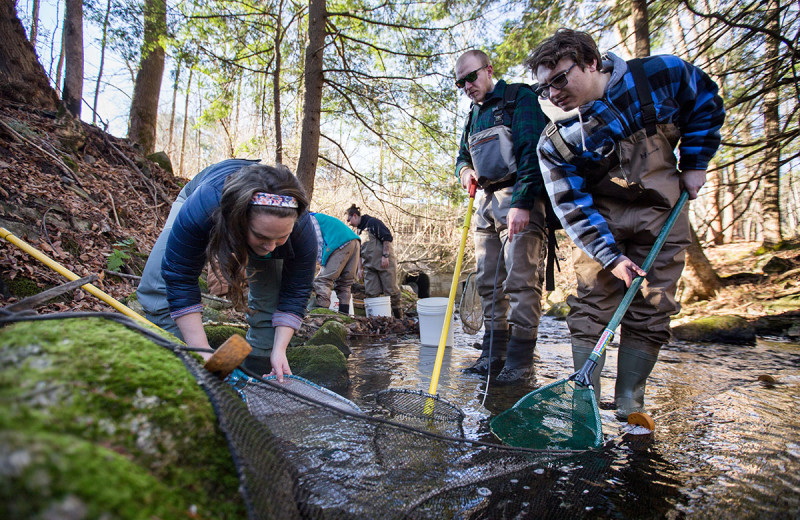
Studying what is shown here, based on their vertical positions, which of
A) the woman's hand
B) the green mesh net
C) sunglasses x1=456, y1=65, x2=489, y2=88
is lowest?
the green mesh net

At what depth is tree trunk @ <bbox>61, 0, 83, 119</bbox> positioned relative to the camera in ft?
28.3

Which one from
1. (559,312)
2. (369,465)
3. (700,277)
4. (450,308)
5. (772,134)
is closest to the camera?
(369,465)

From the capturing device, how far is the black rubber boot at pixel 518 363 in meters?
3.51

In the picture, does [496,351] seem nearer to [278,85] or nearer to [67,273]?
[67,273]

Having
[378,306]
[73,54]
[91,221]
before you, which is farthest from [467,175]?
[73,54]

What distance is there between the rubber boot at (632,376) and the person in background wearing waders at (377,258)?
6.05m

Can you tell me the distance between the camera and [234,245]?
2.13 m

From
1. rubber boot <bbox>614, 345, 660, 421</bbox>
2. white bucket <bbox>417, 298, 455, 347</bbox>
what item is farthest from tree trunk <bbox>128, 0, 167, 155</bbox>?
rubber boot <bbox>614, 345, 660, 421</bbox>

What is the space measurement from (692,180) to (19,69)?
9.66m

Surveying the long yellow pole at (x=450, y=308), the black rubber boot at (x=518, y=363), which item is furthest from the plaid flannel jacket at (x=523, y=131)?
the black rubber boot at (x=518, y=363)

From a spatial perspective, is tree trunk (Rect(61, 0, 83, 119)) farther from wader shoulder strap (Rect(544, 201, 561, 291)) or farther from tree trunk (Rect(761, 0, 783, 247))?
tree trunk (Rect(761, 0, 783, 247))

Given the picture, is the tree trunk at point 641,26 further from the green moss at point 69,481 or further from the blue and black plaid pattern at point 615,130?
the green moss at point 69,481

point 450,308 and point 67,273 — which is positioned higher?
point 67,273

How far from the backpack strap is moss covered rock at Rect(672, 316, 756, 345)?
206 inches
